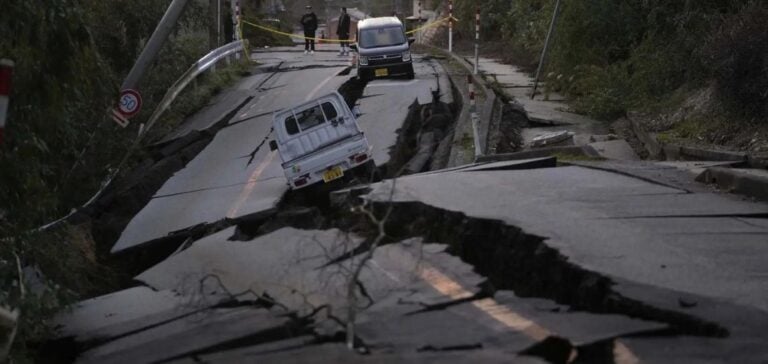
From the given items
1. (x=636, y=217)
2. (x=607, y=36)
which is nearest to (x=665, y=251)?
(x=636, y=217)

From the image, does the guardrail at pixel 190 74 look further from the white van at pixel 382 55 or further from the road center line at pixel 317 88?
the white van at pixel 382 55

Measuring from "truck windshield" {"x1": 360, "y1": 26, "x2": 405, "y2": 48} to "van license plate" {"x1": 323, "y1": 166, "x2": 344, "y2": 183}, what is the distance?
13917mm

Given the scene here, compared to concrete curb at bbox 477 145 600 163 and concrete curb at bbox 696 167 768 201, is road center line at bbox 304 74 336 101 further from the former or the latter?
concrete curb at bbox 696 167 768 201

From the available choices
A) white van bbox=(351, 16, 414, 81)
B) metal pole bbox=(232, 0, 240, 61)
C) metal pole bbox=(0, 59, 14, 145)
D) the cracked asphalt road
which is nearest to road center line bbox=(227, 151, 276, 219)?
the cracked asphalt road

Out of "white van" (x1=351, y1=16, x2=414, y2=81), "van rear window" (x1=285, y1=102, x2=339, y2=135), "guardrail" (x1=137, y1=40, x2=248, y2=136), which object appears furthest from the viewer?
"white van" (x1=351, y1=16, x2=414, y2=81)

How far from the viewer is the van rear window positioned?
16.6 meters

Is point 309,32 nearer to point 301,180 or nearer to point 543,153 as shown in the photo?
point 543,153

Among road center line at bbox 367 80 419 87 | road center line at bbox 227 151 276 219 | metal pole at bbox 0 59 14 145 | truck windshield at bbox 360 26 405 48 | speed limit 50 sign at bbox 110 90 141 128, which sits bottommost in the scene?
road center line at bbox 367 80 419 87

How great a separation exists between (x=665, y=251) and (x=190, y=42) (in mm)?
23090

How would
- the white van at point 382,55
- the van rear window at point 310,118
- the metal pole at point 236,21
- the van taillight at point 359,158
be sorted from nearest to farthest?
1. the van taillight at point 359,158
2. the van rear window at point 310,118
3. the white van at point 382,55
4. the metal pole at point 236,21

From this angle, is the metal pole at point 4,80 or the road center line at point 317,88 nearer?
the metal pole at point 4,80

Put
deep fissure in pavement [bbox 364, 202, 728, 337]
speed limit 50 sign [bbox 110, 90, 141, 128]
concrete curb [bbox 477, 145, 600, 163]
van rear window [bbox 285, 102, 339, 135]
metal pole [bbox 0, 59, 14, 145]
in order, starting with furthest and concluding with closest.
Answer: speed limit 50 sign [bbox 110, 90, 141, 128]
van rear window [bbox 285, 102, 339, 135]
concrete curb [bbox 477, 145, 600, 163]
deep fissure in pavement [bbox 364, 202, 728, 337]
metal pole [bbox 0, 59, 14, 145]

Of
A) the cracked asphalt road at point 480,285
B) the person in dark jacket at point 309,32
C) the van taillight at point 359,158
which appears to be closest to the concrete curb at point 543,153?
the van taillight at point 359,158

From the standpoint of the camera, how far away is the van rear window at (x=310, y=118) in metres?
16.6
